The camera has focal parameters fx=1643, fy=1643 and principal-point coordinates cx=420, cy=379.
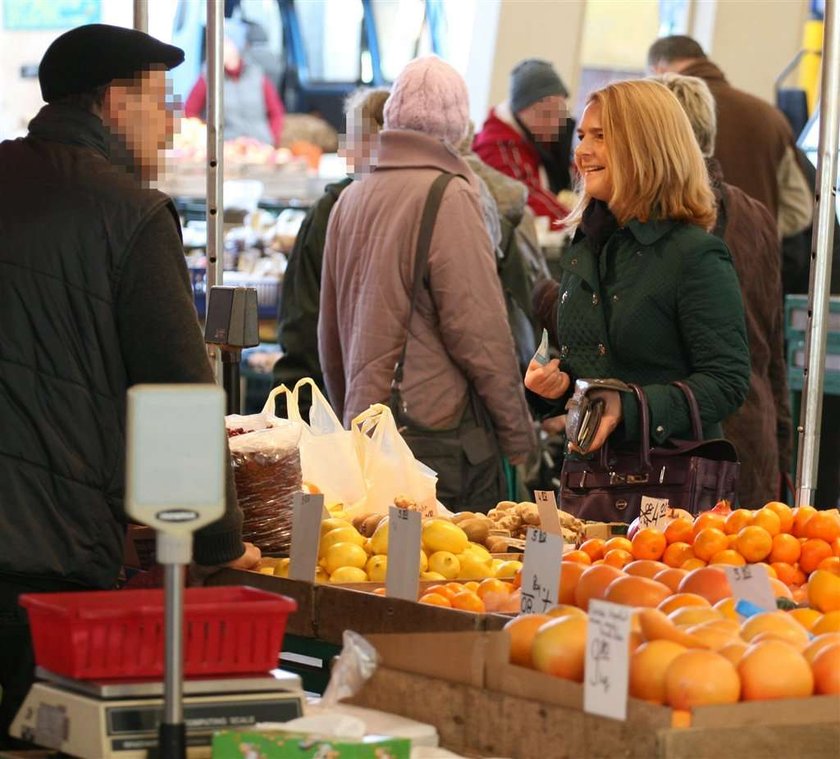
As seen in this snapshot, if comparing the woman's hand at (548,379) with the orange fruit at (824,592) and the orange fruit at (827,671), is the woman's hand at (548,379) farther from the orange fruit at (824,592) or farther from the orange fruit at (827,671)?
the orange fruit at (827,671)

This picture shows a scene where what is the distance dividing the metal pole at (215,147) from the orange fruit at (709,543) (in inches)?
61.2

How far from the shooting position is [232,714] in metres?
1.96

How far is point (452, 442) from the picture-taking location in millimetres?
4285

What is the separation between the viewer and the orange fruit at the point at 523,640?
80.7 inches

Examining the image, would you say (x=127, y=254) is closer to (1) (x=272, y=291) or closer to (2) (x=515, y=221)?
(2) (x=515, y=221)

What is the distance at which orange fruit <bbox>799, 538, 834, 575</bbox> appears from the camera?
8.87ft

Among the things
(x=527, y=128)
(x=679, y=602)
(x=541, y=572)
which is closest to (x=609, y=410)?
(x=541, y=572)

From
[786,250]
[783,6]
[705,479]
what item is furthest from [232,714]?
[783,6]

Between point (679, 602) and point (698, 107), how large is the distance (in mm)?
2350

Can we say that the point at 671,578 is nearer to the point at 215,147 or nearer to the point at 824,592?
the point at 824,592

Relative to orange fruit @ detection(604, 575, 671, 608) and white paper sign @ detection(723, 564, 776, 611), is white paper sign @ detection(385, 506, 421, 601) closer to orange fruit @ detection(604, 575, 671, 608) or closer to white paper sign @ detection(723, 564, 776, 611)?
orange fruit @ detection(604, 575, 671, 608)

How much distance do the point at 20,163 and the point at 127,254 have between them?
23cm

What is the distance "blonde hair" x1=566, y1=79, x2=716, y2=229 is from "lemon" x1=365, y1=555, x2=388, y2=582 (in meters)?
0.92

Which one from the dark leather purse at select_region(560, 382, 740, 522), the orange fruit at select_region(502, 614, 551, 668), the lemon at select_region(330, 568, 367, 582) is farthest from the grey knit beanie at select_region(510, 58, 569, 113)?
the orange fruit at select_region(502, 614, 551, 668)
